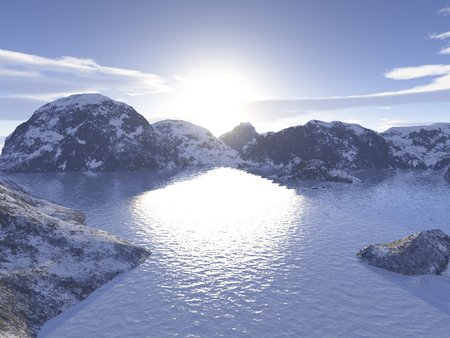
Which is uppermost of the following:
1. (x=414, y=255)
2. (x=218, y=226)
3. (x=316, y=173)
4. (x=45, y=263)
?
(x=316, y=173)

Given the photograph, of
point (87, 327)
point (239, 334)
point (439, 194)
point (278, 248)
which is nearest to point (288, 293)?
point (239, 334)

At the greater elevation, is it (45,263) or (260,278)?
(45,263)

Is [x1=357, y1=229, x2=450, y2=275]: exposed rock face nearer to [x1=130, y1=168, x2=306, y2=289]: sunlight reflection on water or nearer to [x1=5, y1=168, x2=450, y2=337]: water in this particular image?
[x1=5, y1=168, x2=450, y2=337]: water

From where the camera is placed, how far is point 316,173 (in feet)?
600

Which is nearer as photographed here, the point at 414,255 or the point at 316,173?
the point at 414,255

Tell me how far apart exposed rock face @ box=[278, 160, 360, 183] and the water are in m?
61.4

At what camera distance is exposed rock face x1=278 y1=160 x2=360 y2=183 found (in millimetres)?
176375

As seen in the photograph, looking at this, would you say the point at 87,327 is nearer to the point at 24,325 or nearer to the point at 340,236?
the point at 24,325

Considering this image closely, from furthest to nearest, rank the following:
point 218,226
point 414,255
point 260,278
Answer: point 218,226 → point 414,255 → point 260,278

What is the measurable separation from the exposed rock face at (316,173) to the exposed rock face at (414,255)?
117671 millimetres

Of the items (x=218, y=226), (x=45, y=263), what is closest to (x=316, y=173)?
(x=218, y=226)

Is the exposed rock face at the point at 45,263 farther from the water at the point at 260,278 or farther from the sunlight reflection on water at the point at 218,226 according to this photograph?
the sunlight reflection on water at the point at 218,226

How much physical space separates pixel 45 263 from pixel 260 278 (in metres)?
29.5

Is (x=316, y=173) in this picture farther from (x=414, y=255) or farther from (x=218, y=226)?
(x=414, y=255)
